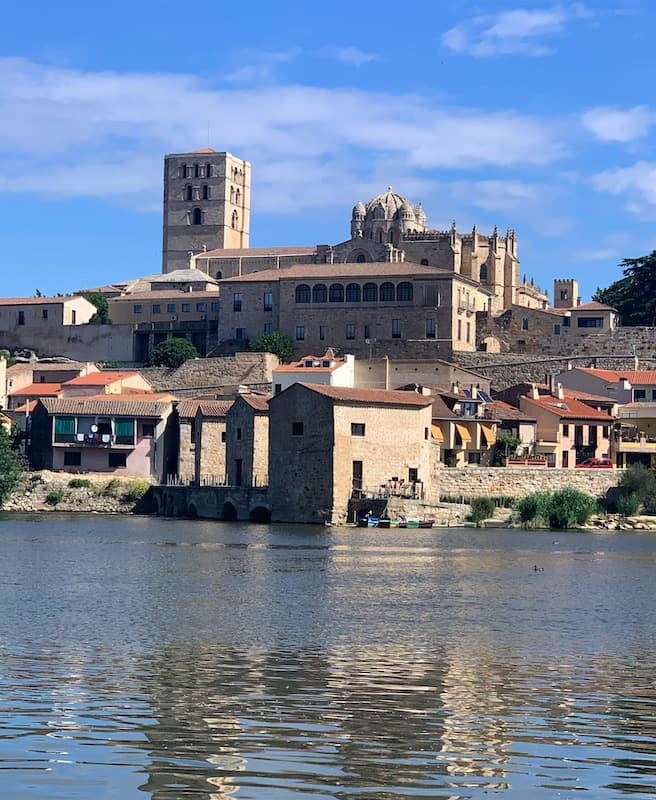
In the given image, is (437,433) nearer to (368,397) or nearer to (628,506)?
(368,397)

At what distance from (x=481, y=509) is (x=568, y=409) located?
425 inches

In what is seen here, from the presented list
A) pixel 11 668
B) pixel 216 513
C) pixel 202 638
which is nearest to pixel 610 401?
pixel 216 513

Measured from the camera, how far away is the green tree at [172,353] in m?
86.2

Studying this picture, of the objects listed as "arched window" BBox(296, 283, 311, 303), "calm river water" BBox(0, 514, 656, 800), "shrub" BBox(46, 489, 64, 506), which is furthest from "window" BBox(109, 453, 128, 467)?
"calm river water" BBox(0, 514, 656, 800)

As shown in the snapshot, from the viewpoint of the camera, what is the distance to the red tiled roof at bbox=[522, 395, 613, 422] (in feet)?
217

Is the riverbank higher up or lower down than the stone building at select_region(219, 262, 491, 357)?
lower down

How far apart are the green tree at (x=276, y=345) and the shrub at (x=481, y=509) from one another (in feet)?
89.3

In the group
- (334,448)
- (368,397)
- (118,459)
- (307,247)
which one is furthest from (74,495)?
(307,247)

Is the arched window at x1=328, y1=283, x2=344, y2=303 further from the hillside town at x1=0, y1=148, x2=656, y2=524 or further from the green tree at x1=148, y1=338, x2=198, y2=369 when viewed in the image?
the green tree at x1=148, y1=338, x2=198, y2=369

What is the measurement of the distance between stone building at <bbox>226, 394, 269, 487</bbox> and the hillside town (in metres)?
0.08

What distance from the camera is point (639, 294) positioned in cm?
9256

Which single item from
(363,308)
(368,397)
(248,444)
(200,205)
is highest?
(200,205)

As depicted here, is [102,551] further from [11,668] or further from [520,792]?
[520,792]

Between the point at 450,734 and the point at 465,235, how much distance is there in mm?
83588
